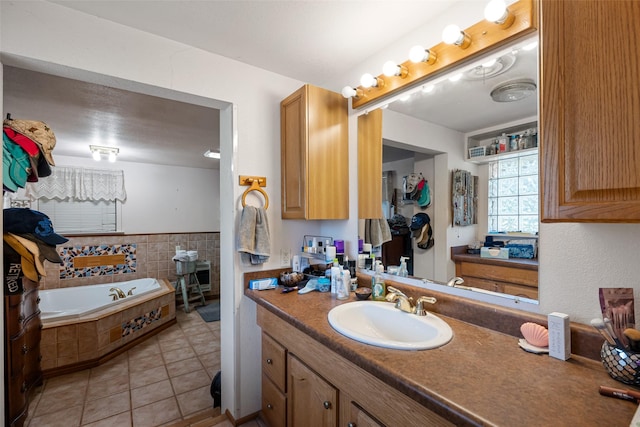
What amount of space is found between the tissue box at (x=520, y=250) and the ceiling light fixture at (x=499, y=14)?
836 millimetres

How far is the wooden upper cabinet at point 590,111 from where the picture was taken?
62 centimetres

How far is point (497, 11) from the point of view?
3.39ft

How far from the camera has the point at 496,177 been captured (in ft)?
4.02

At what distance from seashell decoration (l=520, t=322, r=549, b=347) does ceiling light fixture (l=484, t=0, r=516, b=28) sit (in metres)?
1.09

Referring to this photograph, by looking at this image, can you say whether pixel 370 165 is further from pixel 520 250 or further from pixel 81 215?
pixel 81 215

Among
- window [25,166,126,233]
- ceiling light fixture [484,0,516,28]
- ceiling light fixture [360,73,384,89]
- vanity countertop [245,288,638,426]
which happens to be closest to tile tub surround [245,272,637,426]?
vanity countertop [245,288,638,426]

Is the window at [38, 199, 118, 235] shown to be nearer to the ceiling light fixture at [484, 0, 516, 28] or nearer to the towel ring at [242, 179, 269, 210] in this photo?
the towel ring at [242, 179, 269, 210]

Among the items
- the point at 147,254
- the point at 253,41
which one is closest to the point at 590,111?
the point at 253,41

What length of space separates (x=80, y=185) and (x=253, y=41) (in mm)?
4013

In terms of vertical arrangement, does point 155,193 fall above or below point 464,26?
below

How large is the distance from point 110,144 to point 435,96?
3857mm

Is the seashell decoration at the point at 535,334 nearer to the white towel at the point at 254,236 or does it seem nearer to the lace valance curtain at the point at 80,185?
the white towel at the point at 254,236

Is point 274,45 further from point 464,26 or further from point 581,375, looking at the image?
point 581,375

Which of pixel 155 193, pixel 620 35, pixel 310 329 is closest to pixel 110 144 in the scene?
pixel 155 193
